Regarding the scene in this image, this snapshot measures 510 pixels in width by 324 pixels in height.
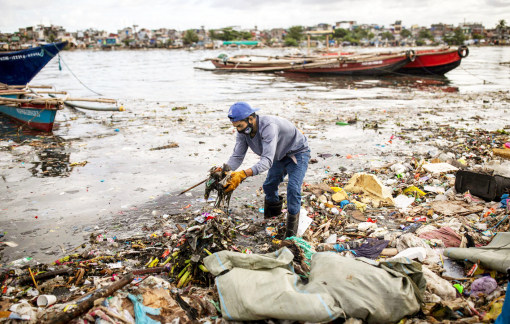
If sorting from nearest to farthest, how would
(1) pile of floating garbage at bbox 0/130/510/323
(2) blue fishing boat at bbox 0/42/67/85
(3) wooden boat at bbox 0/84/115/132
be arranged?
(1) pile of floating garbage at bbox 0/130/510/323
(3) wooden boat at bbox 0/84/115/132
(2) blue fishing boat at bbox 0/42/67/85

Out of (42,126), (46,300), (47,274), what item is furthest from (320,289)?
(42,126)

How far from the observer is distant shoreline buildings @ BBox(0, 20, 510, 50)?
100875 mm

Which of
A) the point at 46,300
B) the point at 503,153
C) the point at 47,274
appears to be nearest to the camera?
the point at 46,300

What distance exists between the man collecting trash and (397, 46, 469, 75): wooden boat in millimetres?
19255

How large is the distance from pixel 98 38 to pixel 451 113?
478 feet

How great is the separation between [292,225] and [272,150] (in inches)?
37.7

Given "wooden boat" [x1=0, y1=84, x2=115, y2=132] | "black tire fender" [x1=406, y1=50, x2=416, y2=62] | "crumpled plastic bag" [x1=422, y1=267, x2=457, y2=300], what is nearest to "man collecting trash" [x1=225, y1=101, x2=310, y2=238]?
"crumpled plastic bag" [x1=422, y1=267, x2=457, y2=300]

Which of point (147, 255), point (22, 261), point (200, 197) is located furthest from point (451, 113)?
point (22, 261)

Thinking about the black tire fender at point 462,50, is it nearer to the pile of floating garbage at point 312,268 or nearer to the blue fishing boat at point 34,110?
the pile of floating garbage at point 312,268

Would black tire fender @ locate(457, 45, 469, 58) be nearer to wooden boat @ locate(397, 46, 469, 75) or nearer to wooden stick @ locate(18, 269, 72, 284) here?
wooden boat @ locate(397, 46, 469, 75)

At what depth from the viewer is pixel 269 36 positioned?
148250mm

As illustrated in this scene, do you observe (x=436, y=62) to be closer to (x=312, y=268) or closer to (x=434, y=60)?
(x=434, y=60)

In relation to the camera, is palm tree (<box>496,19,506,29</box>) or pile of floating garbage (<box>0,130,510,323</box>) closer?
pile of floating garbage (<box>0,130,510,323</box>)

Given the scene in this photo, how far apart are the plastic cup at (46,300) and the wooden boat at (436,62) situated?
21493 mm
